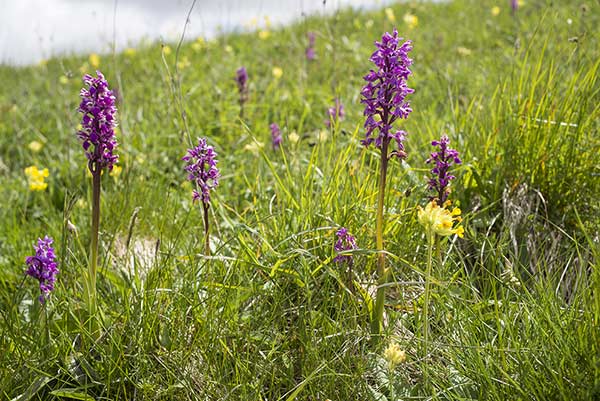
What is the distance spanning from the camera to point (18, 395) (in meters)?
1.92

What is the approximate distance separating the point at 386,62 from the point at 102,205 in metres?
2.08

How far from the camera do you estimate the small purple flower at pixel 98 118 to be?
1.92 meters

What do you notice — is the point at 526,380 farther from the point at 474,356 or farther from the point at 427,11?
the point at 427,11

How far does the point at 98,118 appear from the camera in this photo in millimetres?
1956

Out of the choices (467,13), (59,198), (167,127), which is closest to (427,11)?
(467,13)

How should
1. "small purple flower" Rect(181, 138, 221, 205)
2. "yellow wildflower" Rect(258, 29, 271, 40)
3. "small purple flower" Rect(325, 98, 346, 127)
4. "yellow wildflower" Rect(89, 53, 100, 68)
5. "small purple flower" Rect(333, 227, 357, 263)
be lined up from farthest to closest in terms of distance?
"yellow wildflower" Rect(258, 29, 271, 40) → "yellow wildflower" Rect(89, 53, 100, 68) → "small purple flower" Rect(325, 98, 346, 127) → "small purple flower" Rect(181, 138, 221, 205) → "small purple flower" Rect(333, 227, 357, 263)

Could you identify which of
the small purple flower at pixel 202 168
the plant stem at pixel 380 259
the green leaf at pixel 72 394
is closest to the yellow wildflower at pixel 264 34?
the small purple flower at pixel 202 168

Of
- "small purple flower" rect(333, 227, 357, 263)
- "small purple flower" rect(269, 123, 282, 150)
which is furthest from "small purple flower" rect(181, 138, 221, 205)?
"small purple flower" rect(269, 123, 282, 150)

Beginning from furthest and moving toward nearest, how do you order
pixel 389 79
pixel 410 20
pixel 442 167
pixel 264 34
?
pixel 264 34 < pixel 410 20 < pixel 442 167 < pixel 389 79

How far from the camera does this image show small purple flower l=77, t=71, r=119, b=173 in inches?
75.7

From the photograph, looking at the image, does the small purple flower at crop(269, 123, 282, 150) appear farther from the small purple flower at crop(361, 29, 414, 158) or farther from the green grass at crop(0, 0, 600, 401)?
the small purple flower at crop(361, 29, 414, 158)

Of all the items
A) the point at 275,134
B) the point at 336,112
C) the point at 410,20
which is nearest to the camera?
the point at 336,112

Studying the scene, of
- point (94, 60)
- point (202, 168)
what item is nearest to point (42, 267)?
point (202, 168)

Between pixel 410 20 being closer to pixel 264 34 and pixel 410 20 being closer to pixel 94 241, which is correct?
pixel 264 34
